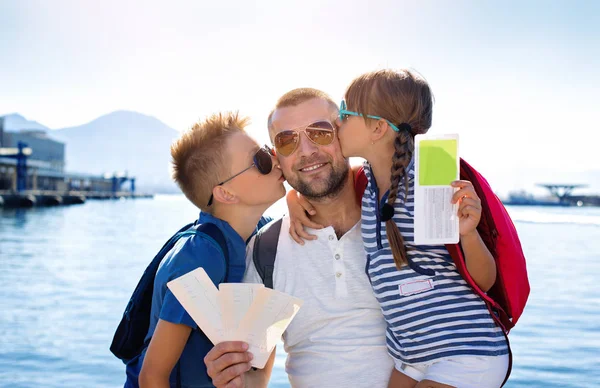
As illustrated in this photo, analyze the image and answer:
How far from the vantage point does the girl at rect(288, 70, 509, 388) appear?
2.24m

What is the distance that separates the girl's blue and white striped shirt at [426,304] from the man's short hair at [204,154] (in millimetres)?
842

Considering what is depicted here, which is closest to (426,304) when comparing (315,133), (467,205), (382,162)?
(467,205)

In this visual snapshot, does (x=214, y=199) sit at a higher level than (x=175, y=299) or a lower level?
higher

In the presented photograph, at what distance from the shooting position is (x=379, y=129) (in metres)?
2.57

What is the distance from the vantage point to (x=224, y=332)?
2033 mm

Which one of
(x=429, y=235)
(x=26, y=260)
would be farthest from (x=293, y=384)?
(x=26, y=260)

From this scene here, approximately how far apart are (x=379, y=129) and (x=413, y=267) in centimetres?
66

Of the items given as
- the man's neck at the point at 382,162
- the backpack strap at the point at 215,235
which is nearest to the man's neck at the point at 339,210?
the man's neck at the point at 382,162

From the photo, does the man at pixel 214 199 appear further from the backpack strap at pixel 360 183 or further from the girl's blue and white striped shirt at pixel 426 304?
the girl's blue and white striped shirt at pixel 426 304

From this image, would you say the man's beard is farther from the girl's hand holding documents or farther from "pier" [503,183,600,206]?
"pier" [503,183,600,206]

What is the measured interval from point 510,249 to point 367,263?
0.65 metres

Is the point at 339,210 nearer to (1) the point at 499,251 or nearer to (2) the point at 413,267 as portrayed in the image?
(2) the point at 413,267

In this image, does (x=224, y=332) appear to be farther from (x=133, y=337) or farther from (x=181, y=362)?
(x=133, y=337)

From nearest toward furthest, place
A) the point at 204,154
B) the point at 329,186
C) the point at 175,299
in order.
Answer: the point at 175,299 < the point at 204,154 < the point at 329,186
